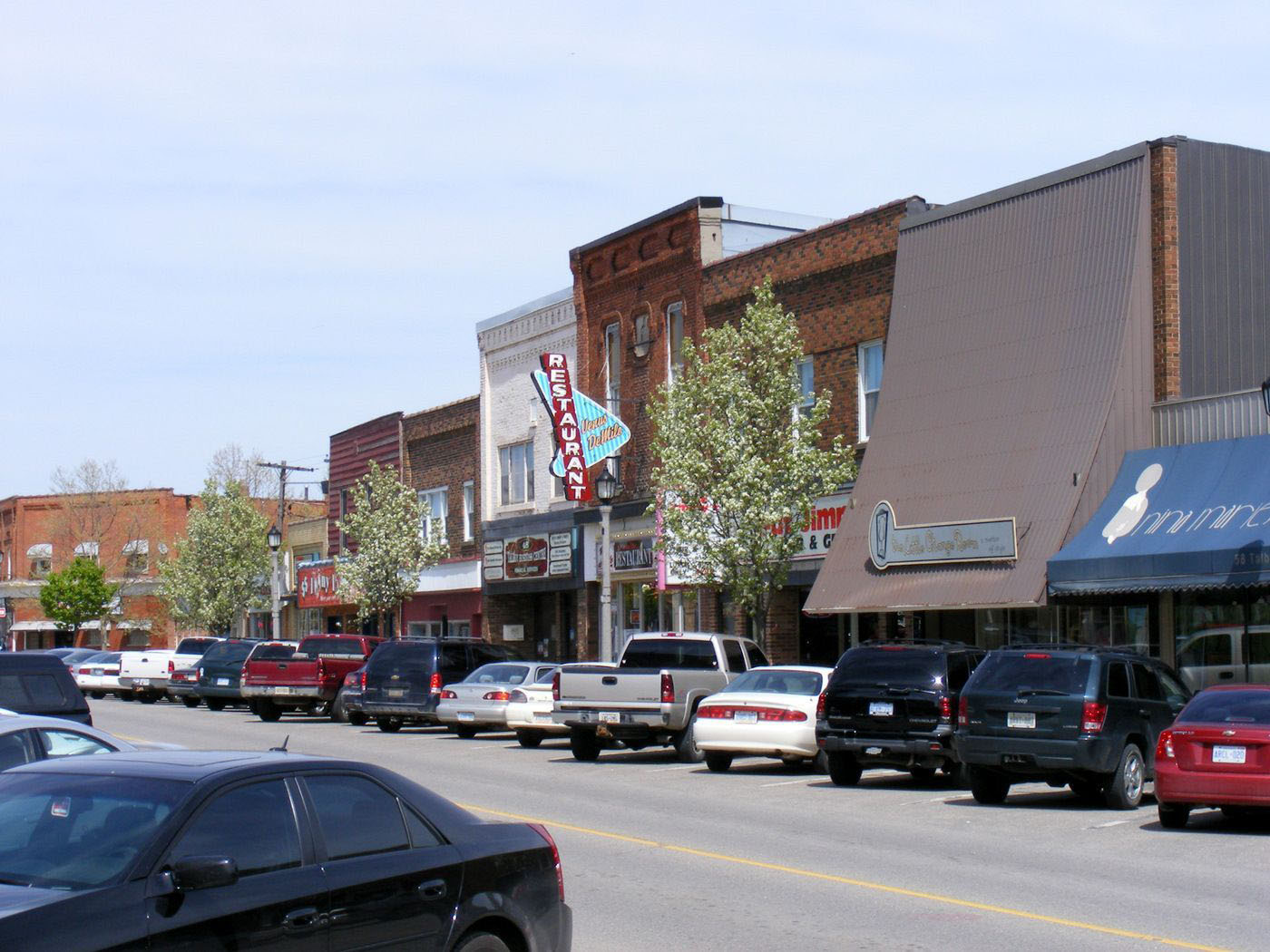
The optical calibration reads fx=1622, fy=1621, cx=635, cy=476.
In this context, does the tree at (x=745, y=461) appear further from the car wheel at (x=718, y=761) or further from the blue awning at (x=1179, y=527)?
the car wheel at (x=718, y=761)

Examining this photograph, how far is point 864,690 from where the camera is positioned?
19594 mm

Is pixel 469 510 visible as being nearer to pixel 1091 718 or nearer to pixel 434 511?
pixel 434 511

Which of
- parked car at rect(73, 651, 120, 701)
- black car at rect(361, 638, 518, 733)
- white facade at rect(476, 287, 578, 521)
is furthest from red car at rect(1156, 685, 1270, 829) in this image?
parked car at rect(73, 651, 120, 701)

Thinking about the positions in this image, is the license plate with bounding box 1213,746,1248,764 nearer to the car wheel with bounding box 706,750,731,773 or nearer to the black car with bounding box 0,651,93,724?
the car wheel with bounding box 706,750,731,773

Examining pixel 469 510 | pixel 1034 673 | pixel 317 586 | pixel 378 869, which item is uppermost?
pixel 469 510

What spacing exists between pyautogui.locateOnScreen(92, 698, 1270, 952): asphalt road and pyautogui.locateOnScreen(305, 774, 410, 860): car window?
313 cm

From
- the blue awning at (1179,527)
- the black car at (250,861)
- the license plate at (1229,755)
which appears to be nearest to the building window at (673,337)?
the blue awning at (1179,527)

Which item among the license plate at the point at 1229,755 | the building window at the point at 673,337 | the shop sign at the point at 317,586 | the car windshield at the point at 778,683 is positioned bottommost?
the license plate at the point at 1229,755

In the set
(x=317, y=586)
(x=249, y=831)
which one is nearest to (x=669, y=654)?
(x=249, y=831)

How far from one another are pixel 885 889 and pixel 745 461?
16.3m

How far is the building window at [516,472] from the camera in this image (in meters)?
42.4

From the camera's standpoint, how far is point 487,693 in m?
27.9

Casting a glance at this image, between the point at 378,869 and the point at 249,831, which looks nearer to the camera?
the point at 249,831

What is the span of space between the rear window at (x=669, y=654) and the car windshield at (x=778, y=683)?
6.86ft
